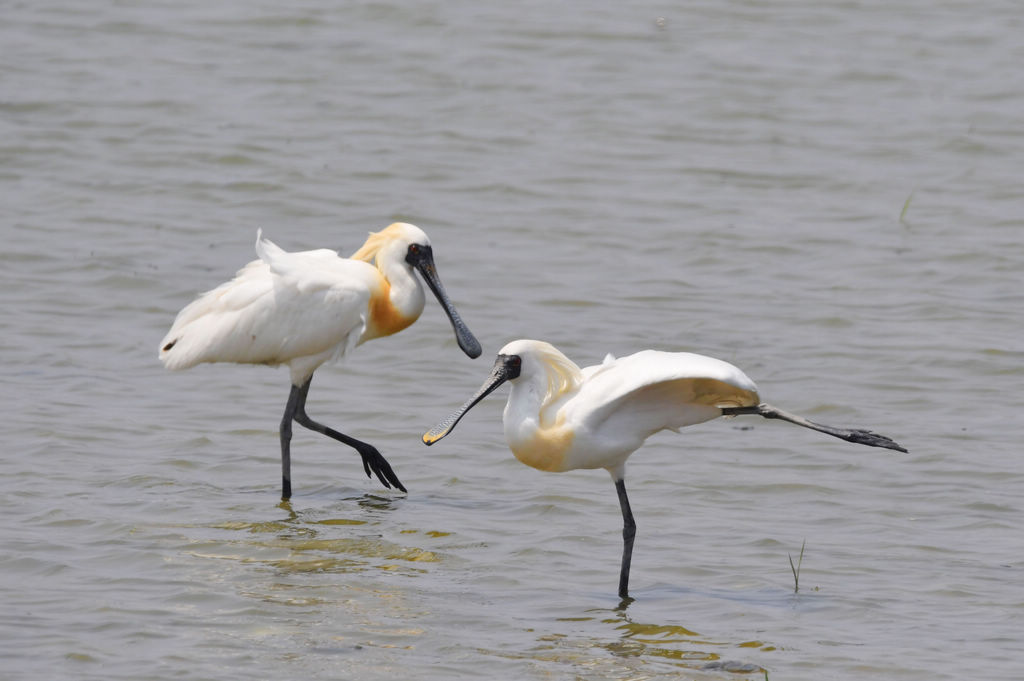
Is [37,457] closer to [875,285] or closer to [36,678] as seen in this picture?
[36,678]

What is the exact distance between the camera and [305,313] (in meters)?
8.17

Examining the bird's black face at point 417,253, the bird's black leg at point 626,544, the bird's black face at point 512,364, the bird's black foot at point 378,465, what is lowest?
the bird's black foot at point 378,465

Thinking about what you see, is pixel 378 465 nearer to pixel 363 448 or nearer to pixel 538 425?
pixel 363 448

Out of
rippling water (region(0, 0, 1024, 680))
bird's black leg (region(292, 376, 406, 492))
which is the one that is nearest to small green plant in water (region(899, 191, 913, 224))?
rippling water (region(0, 0, 1024, 680))

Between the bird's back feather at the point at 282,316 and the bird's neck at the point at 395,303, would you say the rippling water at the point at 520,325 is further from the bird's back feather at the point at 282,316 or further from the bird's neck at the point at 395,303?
the bird's neck at the point at 395,303

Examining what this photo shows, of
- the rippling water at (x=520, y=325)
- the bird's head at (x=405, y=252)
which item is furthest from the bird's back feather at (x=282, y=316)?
the rippling water at (x=520, y=325)

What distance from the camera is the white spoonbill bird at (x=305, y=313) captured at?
26.8ft

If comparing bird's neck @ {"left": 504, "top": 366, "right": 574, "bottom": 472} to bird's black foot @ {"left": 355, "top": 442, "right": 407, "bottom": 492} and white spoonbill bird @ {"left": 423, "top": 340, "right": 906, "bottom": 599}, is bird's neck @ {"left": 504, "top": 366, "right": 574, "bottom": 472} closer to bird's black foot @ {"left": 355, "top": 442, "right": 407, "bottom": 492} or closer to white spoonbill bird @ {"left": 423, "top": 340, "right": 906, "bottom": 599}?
white spoonbill bird @ {"left": 423, "top": 340, "right": 906, "bottom": 599}

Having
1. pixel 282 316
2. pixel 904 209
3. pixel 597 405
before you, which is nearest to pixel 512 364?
pixel 597 405

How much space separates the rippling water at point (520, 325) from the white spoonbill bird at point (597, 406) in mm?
559

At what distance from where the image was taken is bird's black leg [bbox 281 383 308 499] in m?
7.84

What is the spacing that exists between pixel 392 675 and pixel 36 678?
1141 mm

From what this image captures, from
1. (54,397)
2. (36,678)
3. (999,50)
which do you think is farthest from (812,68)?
(36,678)

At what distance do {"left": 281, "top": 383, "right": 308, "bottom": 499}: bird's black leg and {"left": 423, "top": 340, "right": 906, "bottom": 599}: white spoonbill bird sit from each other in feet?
5.14
